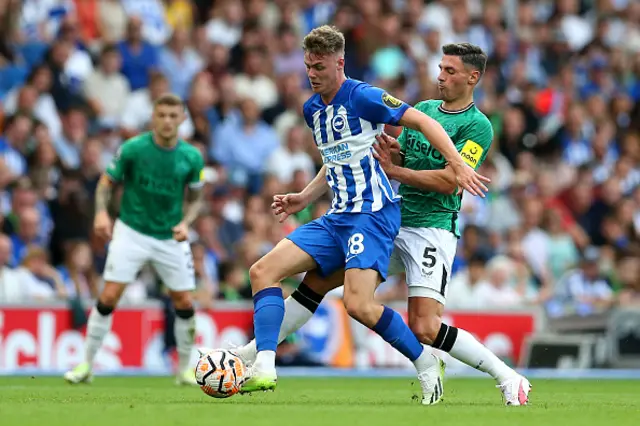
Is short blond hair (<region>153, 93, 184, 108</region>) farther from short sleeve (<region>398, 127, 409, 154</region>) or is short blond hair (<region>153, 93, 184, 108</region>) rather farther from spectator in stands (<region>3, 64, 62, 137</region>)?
spectator in stands (<region>3, 64, 62, 137</region>)

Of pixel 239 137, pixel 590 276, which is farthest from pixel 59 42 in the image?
pixel 590 276

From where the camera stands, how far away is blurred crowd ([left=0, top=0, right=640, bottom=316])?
16344 millimetres

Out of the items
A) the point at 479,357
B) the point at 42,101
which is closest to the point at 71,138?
the point at 42,101

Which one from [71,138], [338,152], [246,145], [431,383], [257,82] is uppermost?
[257,82]

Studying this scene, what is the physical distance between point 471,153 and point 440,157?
0.78 feet

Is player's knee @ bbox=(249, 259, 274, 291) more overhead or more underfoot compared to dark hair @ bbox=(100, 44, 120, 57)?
more underfoot

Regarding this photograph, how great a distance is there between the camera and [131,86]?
18562 millimetres

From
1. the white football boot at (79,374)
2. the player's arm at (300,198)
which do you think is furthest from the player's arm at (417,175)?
the white football boot at (79,374)

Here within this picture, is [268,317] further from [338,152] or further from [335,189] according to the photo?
[338,152]

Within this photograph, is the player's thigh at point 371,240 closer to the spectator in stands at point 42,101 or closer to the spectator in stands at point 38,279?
the spectator in stands at point 38,279

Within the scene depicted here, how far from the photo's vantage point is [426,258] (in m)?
9.55

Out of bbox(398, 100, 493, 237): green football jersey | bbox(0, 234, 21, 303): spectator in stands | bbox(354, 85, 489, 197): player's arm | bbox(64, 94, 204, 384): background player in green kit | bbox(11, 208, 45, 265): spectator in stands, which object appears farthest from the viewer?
bbox(11, 208, 45, 265): spectator in stands

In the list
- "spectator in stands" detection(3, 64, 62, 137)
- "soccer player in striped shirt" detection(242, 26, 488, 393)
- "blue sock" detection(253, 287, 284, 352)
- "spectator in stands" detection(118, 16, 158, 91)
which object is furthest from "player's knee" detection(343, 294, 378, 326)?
"spectator in stands" detection(118, 16, 158, 91)

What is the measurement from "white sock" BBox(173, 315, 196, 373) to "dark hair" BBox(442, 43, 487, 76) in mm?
4259
